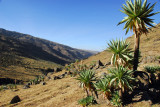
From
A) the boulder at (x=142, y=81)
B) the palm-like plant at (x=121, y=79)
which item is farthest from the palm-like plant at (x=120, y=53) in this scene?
the boulder at (x=142, y=81)

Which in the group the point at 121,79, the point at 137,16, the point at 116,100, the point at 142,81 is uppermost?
the point at 137,16

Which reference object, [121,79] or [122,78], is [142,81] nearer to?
[122,78]

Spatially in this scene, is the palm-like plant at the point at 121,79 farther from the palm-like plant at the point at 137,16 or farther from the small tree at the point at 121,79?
the palm-like plant at the point at 137,16

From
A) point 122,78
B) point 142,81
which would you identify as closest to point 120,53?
point 122,78

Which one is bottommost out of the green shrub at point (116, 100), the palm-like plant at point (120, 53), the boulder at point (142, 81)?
the green shrub at point (116, 100)

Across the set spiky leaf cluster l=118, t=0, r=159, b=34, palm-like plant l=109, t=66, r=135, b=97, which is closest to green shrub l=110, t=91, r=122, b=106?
palm-like plant l=109, t=66, r=135, b=97

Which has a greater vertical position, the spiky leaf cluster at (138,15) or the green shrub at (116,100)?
the spiky leaf cluster at (138,15)

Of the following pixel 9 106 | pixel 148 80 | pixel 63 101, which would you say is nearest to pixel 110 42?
pixel 148 80

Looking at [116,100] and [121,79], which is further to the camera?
[116,100]

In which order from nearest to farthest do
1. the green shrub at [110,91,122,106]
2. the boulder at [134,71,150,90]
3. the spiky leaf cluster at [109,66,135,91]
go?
1. the spiky leaf cluster at [109,66,135,91]
2. the green shrub at [110,91,122,106]
3. the boulder at [134,71,150,90]

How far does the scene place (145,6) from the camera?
10.5 meters

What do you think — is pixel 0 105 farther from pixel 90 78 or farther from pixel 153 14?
pixel 153 14

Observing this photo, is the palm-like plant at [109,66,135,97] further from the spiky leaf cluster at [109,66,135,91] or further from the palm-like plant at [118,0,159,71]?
the palm-like plant at [118,0,159,71]

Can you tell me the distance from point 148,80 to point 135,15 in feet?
20.6
